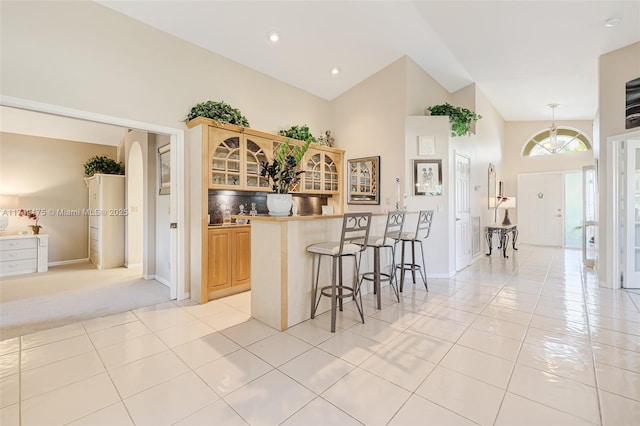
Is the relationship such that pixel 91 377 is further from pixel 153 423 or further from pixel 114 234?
pixel 114 234

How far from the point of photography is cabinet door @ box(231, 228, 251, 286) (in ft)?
12.8

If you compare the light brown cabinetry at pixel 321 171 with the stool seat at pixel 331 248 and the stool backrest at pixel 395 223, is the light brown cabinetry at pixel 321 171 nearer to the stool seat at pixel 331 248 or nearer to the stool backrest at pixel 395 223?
the stool backrest at pixel 395 223

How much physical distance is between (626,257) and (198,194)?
19.4 ft

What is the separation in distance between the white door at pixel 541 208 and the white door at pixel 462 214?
400cm

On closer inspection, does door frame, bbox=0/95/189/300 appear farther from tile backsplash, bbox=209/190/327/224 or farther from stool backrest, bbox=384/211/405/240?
stool backrest, bbox=384/211/405/240

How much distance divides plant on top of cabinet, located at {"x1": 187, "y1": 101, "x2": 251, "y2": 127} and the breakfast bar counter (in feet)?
5.40

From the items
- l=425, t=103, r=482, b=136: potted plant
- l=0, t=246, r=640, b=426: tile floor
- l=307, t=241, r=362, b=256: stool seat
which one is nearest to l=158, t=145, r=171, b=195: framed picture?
l=0, t=246, r=640, b=426: tile floor

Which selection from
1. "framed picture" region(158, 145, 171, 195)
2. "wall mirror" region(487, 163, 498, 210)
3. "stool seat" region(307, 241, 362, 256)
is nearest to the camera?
"stool seat" region(307, 241, 362, 256)

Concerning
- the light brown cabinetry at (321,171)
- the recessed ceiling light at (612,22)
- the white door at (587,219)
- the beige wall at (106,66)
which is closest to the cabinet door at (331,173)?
the light brown cabinetry at (321,171)

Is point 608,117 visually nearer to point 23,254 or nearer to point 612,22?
point 612,22

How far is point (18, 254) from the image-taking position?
497cm

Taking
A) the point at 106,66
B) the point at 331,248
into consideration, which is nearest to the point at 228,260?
the point at 331,248

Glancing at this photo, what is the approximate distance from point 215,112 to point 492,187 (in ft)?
21.6

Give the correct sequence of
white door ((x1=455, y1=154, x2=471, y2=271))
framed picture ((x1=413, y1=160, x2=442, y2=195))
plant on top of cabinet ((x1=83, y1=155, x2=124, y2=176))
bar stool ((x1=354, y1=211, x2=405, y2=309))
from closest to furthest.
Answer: bar stool ((x1=354, y1=211, x2=405, y2=309)), framed picture ((x1=413, y1=160, x2=442, y2=195)), white door ((x1=455, y1=154, x2=471, y2=271)), plant on top of cabinet ((x1=83, y1=155, x2=124, y2=176))
